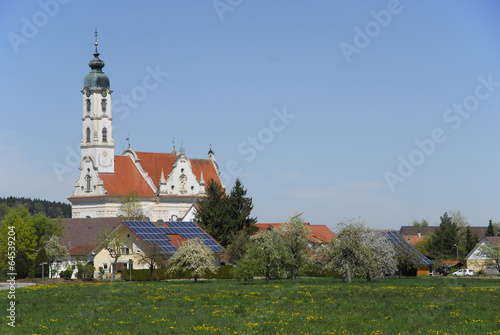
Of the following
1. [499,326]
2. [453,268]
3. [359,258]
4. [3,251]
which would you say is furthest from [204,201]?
[499,326]

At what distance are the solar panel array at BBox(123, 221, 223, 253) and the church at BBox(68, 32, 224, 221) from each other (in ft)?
146

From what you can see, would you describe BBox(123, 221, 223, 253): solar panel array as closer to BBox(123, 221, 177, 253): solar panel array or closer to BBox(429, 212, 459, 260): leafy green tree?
BBox(123, 221, 177, 253): solar panel array

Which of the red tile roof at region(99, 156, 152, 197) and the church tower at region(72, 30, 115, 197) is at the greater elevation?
the church tower at region(72, 30, 115, 197)

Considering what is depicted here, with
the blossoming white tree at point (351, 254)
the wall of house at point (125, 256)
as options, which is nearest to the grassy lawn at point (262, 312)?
the blossoming white tree at point (351, 254)

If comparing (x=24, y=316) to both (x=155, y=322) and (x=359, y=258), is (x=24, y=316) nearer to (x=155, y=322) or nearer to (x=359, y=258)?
(x=155, y=322)

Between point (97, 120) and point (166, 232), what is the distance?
194 ft

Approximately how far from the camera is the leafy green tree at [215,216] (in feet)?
286

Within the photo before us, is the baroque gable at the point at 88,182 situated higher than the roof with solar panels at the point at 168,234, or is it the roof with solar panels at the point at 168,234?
the baroque gable at the point at 88,182

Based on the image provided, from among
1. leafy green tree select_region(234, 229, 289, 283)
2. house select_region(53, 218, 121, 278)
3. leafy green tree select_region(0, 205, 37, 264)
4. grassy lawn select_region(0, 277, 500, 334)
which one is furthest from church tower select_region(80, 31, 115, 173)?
grassy lawn select_region(0, 277, 500, 334)

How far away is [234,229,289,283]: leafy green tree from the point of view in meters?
52.8

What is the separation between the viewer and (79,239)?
88.2 meters

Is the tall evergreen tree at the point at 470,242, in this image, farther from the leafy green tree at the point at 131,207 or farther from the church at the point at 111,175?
the leafy green tree at the point at 131,207

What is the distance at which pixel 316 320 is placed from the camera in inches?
1068

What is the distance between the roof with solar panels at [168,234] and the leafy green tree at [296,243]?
1736 centimetres
